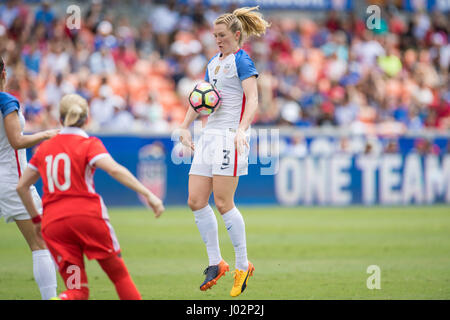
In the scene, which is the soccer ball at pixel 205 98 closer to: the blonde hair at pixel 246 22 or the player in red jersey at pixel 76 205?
the blonde hair at pixel 246 22

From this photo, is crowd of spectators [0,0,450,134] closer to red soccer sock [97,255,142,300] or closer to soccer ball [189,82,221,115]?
soccer ball [189,82,221,115]

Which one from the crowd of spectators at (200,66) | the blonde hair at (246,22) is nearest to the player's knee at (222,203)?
the blonde hair at (246,22)

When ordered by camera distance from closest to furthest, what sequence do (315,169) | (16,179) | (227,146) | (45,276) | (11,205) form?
1. (45,276)
2. (11,205)
3. (16,179)
4. (227,146)
5. (315,169)

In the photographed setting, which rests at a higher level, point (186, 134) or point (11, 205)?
point (186, 134)

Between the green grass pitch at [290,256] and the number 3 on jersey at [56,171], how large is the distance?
2242 millimetres

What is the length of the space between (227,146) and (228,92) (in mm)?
569

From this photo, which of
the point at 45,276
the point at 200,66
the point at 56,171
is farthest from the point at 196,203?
the point at 200,66

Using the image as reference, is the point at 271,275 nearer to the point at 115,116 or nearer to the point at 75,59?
the point at 115,116

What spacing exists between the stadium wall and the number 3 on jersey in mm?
11304

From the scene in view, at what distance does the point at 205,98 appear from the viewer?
22.4 feet

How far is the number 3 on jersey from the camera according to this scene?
16.3 feet

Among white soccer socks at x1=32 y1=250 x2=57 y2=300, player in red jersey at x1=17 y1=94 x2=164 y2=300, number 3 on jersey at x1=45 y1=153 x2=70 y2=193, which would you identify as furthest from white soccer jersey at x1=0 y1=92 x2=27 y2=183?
number 3 on jersey at x1=45 y1=153 x2=70 y2=193

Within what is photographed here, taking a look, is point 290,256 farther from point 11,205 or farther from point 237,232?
point 11,205

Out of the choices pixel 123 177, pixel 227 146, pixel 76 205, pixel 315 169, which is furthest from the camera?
pixel 315 169
